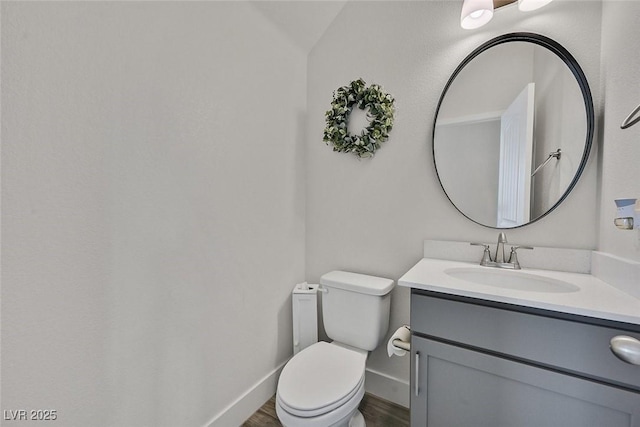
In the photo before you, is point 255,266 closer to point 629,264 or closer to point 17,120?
point 17,120

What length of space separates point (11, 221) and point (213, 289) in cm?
74

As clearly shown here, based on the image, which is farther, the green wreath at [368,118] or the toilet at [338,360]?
the green wreath at [368,118]

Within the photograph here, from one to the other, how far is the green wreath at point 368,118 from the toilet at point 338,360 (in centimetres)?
78

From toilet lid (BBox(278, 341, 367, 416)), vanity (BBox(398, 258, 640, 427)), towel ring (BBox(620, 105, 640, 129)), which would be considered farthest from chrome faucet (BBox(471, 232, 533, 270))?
toilet lid (BBox(278, 341, 367, 416))

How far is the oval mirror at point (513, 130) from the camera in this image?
116 cm

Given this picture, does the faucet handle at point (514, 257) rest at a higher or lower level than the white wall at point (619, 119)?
lower

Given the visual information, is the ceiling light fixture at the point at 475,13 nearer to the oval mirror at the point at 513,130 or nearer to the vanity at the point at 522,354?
the oval mirror at the point at 513,130

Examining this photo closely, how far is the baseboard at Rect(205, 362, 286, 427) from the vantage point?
1339mm

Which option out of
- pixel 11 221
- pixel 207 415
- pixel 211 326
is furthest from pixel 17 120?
pixel 207 415

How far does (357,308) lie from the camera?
149 cm

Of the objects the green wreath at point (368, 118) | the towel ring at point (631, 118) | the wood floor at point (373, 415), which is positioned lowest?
the wood floor at point (373, 415)

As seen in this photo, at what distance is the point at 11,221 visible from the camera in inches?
29.0

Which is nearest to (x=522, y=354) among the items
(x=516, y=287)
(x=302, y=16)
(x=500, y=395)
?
(x=500, y=395)

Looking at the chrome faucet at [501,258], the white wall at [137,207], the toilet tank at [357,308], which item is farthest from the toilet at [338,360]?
the chrome faucet at [501,258]
